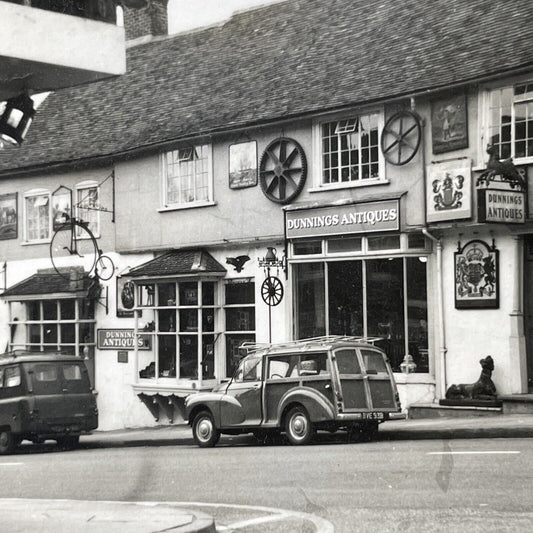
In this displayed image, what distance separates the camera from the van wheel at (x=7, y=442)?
20.7 meters

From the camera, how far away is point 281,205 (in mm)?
22688

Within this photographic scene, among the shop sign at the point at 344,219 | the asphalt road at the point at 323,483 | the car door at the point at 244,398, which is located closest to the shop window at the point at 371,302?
the shop sign at the point at 344,219

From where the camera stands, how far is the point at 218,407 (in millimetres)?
17719

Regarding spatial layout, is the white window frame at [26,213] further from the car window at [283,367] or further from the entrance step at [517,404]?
the entrance step at [517,404]

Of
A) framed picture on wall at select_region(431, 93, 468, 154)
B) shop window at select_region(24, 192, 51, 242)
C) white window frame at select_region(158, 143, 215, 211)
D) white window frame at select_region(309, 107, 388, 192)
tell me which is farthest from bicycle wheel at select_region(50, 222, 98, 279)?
framed picture on wall at select_region(431, 93, 468, 154)

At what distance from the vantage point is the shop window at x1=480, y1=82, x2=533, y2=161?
18.5m

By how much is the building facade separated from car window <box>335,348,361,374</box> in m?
3.36

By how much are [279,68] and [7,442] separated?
10330 millimetres

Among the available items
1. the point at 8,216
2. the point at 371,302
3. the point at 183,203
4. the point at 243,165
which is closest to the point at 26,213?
the point at 8,216

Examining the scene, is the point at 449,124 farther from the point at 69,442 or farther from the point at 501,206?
the point at 69,442

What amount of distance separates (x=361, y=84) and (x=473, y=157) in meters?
3.15

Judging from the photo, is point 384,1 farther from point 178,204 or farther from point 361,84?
point 178,204

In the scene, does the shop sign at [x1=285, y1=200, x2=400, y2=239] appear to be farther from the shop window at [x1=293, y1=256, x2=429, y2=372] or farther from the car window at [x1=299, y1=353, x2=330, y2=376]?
the car window at [x1=299, y1=353, x2=330, y2=376]

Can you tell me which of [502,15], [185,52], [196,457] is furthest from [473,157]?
[185,52]
